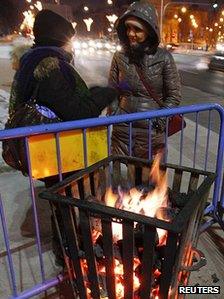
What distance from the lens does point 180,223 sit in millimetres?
1618

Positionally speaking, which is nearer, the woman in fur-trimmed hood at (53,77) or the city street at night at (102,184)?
the city street at night at (102,184)

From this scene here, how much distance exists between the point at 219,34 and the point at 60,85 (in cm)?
8538

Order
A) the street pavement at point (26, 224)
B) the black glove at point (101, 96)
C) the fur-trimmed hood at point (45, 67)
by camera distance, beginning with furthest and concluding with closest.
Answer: the street pavement at point (26, 224) < the black glove at point (101, 96) < the fur-trimmed hood at point (45, 67)

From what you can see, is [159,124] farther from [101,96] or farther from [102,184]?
[102,184]

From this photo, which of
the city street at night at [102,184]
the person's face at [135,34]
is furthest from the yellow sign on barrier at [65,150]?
the person's face at [135,34]

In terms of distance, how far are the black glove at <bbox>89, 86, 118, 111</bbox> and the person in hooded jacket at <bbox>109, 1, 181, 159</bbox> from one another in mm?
565

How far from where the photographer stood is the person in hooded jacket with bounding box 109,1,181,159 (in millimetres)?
3365

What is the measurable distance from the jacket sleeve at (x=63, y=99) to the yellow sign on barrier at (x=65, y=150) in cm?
14

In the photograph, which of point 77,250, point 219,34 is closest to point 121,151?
point 77,250

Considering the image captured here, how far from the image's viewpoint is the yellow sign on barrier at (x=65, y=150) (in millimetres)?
2576

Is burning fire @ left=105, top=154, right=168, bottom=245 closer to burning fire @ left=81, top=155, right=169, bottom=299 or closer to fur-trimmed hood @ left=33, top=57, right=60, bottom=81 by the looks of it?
burning fire @ left=81, top=155, right=169, bottom=299

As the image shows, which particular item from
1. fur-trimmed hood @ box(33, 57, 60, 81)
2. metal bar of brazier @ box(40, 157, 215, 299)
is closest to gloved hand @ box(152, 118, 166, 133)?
metal bar of brazier @ box(40, 157, 215, 299)

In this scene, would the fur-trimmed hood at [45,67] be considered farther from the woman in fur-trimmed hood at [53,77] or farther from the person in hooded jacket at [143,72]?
the person in hooded jacket at [143,72]

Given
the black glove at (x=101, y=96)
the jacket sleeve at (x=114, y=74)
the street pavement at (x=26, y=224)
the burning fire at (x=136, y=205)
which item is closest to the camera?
the burning fire at (x=136, y=205)
